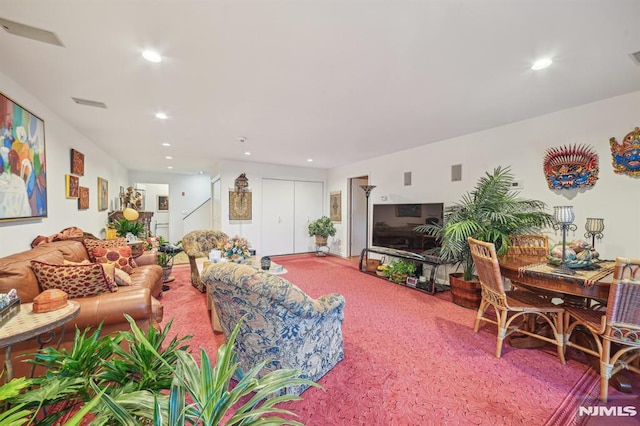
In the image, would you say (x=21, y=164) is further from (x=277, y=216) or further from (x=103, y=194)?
(x=277, y=216)

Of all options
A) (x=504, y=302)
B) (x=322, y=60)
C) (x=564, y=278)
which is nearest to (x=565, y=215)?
(x=564, y=278)

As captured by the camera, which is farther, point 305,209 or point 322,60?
point 305,209

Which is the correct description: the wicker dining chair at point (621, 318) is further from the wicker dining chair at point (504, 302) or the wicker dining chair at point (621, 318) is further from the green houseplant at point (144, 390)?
the green houseplant at point (144, 390)

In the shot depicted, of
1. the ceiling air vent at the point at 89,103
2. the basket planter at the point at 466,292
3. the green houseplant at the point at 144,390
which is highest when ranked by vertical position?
the ceiling air vent at the point at 89,103

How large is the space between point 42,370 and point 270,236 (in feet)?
16.1

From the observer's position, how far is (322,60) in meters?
1.91

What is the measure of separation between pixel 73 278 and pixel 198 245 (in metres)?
2.02

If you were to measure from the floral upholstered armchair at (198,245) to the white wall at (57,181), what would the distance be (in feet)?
4.58

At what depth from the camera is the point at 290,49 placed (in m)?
1.78

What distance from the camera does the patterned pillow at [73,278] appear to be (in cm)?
188

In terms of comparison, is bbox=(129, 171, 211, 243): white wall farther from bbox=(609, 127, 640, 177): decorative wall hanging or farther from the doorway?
bbox=(609, 127, 640, 177): decorative wall hanging

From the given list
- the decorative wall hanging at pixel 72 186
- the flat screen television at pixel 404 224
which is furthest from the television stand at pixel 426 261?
the decorative wall hanging at pixel 72 186

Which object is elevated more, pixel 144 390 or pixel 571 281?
pixel 571 281

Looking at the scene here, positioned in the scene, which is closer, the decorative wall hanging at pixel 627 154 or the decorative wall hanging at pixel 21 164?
the decorative wall hanging at pixel 21 164
